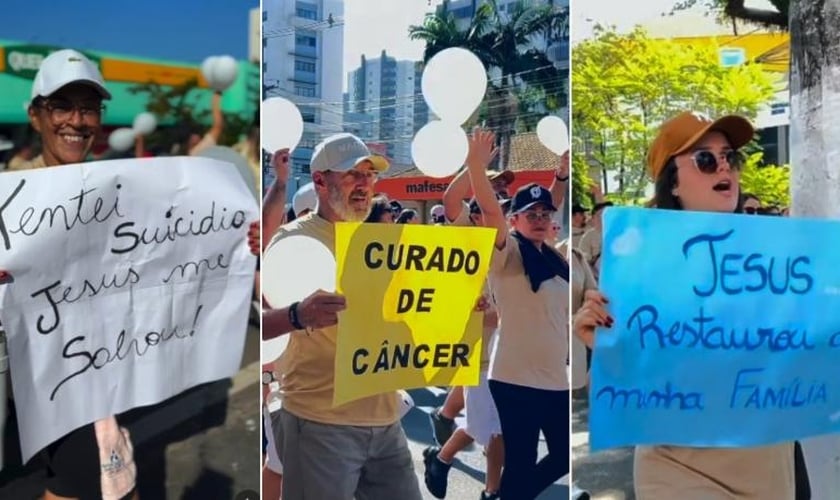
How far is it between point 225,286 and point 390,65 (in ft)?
3.36

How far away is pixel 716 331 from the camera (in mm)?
3783

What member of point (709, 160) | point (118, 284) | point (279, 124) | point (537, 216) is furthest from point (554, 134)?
point (118, 284)

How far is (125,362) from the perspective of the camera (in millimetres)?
3148

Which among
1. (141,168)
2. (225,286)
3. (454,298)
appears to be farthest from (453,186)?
(141,168)

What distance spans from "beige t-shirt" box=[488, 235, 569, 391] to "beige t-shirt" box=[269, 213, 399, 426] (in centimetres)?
69

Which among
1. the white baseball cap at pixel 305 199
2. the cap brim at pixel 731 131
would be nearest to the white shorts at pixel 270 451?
the white baseball cap at pixel 305 199

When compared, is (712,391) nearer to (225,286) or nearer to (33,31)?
(225,286)

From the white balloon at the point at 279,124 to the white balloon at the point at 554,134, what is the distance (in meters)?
0.98

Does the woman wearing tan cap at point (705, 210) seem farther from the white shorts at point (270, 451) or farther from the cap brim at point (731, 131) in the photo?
the white shorts at point (270, 451)

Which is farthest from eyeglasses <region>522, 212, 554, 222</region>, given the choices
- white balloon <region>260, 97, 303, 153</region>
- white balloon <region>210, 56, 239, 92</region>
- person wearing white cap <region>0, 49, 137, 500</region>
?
person wearing white cap <region>0, 49, 137, 500</region>

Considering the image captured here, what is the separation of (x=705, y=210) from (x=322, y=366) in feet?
5.56

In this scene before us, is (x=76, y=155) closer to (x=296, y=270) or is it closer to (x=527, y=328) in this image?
(x=296, y=270)

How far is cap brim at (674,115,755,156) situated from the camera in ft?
12.5

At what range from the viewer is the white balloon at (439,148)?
140 inches
